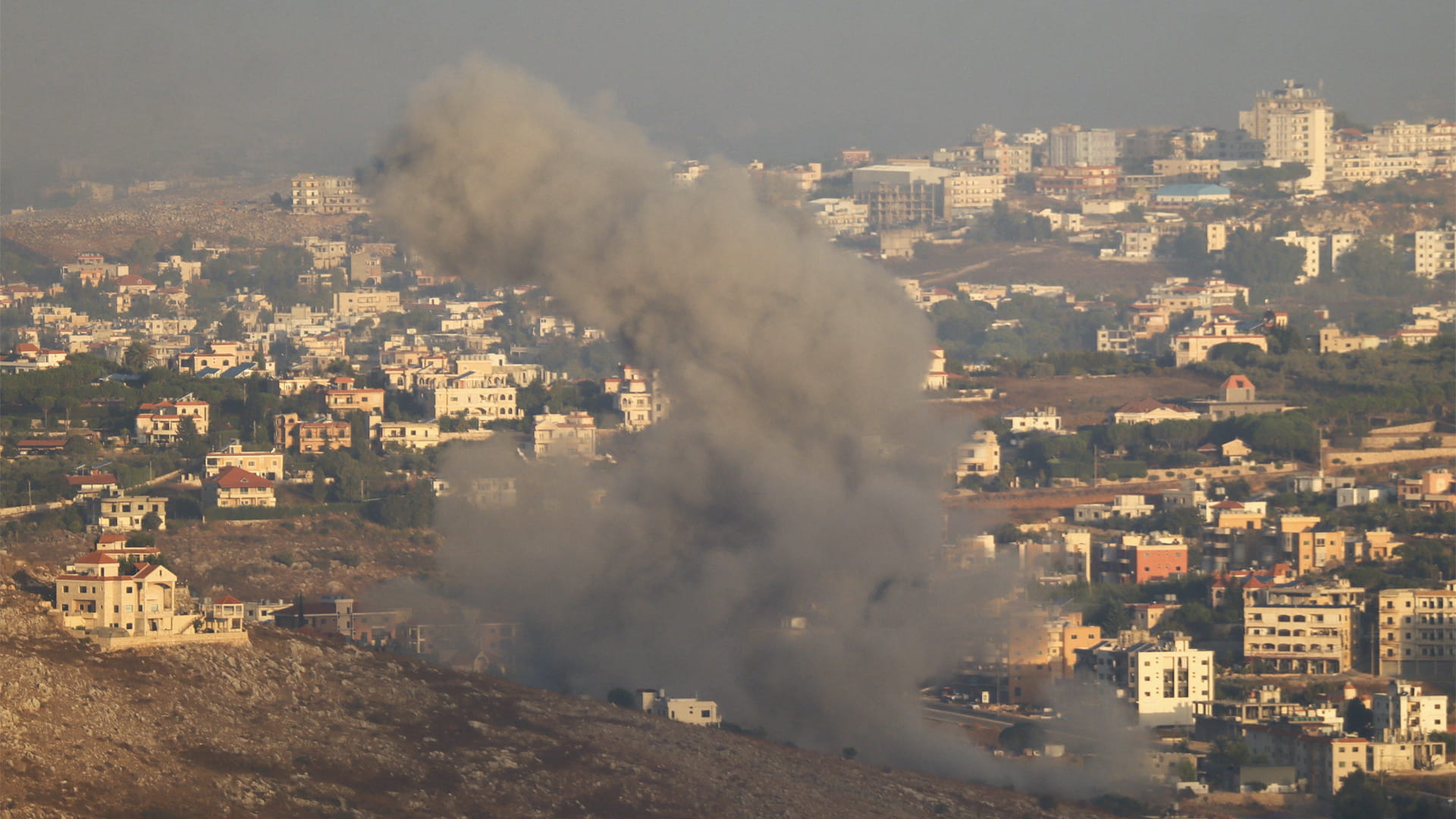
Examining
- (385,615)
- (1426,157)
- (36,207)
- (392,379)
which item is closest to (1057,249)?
(1426,157)

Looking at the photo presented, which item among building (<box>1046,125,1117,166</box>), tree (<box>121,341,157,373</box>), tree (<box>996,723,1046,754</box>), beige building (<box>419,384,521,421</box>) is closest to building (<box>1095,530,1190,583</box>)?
tree (<box>996,723,1046,754</box>)

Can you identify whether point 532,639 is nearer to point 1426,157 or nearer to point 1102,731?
point 1102,731

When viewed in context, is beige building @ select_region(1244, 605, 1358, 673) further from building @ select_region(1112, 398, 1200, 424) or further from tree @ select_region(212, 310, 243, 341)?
tree @ select_region(212, 310, 243, 341)

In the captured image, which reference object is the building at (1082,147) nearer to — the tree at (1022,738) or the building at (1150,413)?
the building at (1150,413)

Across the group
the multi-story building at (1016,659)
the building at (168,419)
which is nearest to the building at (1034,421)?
the building at (168,419)

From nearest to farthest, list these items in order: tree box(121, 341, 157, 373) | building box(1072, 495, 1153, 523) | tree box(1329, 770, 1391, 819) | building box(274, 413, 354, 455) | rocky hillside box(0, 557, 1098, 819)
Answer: rocky hillside box(0, 557, 1098, 819) < tree box(1329, 770, 1391, 819) < building box(1072, 495, 1153, 523) < building box(274, 413, 354, 455) < tree box(121, 341, 157, 373)

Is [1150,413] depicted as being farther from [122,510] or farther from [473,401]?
[122,510]
